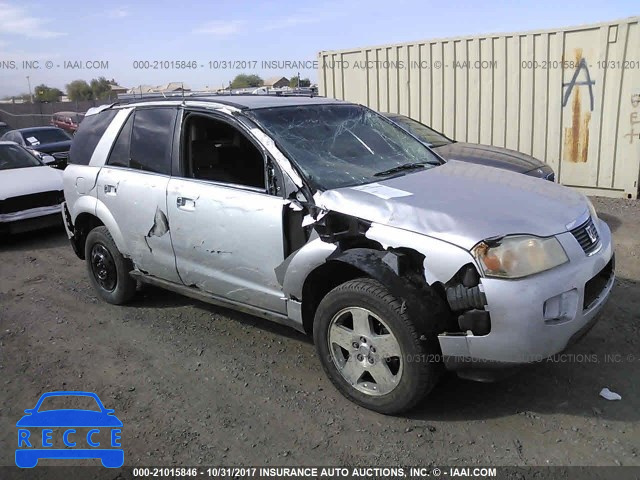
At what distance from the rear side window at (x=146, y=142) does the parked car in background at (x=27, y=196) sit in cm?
374

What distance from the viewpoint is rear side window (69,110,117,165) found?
4.92m

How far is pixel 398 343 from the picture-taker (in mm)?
3000

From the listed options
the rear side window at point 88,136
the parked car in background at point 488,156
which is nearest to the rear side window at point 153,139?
the rear side window at point 88,136

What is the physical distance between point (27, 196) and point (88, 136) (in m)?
3.40

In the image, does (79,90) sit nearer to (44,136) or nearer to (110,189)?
(44,136)

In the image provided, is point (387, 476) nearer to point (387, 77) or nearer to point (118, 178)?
point (118, 178)

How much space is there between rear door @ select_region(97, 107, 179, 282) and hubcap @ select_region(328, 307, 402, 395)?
1591 millimetres

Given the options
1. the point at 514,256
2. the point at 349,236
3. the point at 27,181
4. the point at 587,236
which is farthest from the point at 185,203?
the point at 27,181

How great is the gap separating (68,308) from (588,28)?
792 cm

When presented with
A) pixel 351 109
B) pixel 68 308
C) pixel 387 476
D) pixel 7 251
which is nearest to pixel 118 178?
pixel 68 308

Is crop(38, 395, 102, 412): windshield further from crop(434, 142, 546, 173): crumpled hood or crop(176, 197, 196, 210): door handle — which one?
crop(434, 142, 546, 173): crumpled hood

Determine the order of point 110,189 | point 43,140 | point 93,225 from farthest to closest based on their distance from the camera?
point 43,140 < point 93,225 < point 110,189

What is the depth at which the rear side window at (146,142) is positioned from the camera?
428cm

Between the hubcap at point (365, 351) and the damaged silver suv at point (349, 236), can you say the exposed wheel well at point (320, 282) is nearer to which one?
the damaged silver suv at point (349, 236)
